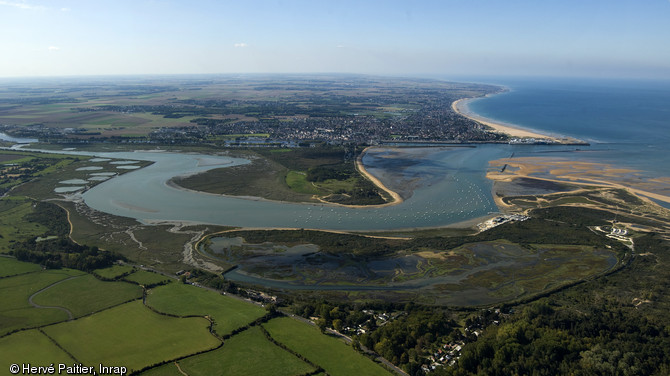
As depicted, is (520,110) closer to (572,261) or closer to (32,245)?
(572,261)

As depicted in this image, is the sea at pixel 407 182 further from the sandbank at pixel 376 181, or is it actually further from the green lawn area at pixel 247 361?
the green lawn area at pixel 247 361

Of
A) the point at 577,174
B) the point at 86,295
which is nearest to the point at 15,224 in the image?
the point at 86,295

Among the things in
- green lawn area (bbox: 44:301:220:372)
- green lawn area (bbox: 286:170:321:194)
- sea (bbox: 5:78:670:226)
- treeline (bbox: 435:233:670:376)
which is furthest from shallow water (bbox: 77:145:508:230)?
green lawn area (bbox: 44:301:220:372)

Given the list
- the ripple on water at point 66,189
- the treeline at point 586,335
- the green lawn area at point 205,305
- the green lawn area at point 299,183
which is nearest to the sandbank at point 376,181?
the green lawn area at point 299,183

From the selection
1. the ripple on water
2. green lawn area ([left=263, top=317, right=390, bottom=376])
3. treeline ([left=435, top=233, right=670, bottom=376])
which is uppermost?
the ripple on water

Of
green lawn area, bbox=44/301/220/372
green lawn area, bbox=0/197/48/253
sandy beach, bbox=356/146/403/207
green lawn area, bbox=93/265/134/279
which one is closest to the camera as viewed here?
green lawn area, bbox=44/301/220/372

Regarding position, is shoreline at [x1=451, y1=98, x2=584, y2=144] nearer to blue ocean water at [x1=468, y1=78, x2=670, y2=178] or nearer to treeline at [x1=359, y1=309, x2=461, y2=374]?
blue ocean water at [x1=468, y1=78, x2=670, y2=178]
